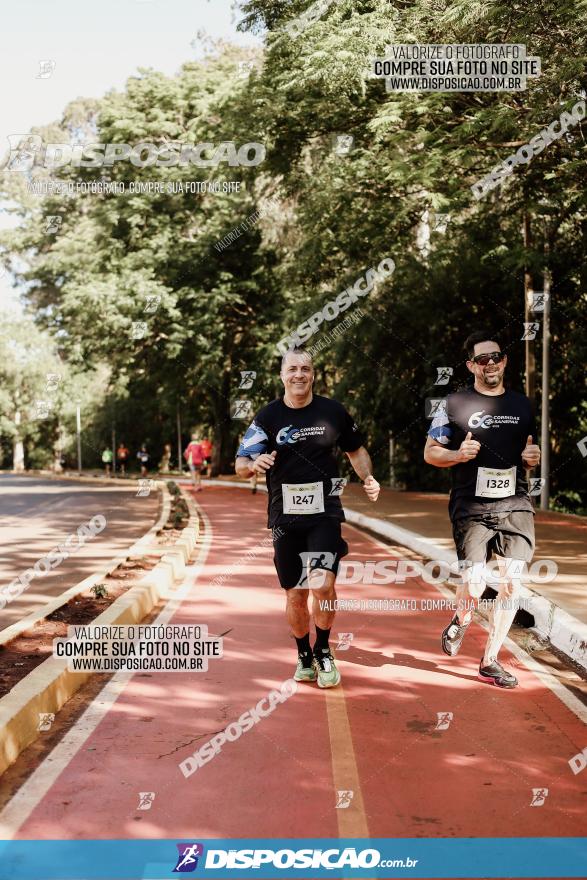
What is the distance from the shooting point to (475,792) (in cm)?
458

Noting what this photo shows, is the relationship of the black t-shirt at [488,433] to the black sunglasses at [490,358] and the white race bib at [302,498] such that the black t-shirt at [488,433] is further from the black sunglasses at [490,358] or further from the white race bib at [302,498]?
the white race bib at [302,498]

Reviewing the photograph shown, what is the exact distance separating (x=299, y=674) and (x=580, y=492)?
1721 centimetres

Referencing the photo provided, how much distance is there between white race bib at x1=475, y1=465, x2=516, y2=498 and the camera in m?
6.43

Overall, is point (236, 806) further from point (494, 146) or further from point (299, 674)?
point (494, 146)

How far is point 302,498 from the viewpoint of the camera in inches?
248

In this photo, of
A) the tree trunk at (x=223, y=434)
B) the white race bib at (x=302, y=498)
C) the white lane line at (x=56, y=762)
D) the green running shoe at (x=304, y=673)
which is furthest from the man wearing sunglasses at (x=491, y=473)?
the tree trunk at (x=223, y=434)

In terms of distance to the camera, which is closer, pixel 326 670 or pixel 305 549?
pixel 305 549

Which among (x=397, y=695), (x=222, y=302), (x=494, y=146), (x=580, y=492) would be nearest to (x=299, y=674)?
(x=397, y=695)

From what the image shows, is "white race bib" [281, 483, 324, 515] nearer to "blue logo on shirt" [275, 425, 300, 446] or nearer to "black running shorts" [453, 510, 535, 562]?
"blue logo on shirt" [275, 425, 300, 446]

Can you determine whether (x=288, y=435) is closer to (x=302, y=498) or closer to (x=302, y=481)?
(x=302, y=481)

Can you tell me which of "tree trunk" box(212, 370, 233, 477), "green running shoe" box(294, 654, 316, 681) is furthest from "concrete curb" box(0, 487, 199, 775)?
"tree trunk" box(212, 370, 233, 477)

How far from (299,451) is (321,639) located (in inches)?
52.1

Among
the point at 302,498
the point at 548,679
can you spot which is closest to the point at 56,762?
the point at 302,498

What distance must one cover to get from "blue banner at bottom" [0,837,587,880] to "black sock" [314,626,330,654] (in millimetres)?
2533
